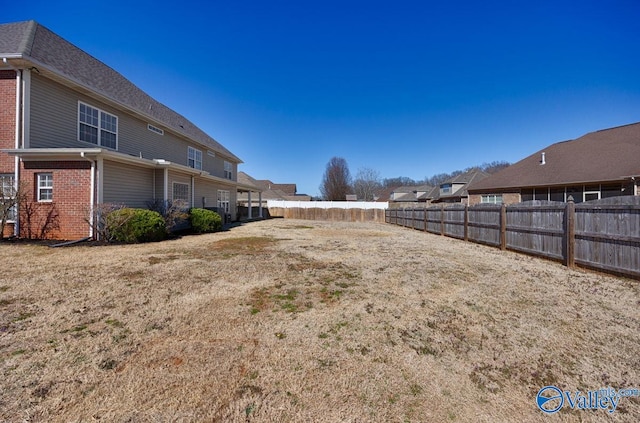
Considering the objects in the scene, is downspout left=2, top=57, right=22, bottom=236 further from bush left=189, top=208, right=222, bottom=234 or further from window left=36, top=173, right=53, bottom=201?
bush left=189, top=208, right=222, bottom=234

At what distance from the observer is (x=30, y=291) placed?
163 inches

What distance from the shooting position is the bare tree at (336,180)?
175 ft

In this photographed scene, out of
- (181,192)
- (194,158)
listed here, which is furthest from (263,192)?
(181,192)

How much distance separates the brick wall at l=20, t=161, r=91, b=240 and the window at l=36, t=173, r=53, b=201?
0.31 ft

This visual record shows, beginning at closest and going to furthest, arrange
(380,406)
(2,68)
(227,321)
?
(380,406)
(227,321)
(2,68)

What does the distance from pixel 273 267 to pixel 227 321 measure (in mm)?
2713

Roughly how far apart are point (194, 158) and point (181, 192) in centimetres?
559

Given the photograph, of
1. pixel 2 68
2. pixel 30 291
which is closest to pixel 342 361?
pixel 30 291

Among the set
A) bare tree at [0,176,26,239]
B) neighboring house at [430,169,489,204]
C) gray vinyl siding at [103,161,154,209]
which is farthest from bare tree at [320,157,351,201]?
bare tree at [0,176,26,239]

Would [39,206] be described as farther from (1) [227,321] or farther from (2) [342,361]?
(2) [342,361]

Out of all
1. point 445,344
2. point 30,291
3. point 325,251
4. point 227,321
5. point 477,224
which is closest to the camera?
point 445,344

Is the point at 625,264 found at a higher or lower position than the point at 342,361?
higher

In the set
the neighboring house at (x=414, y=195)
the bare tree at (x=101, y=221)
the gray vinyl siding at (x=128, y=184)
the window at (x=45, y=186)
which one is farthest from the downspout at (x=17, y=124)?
the neighboring house at (x=414, y=195)

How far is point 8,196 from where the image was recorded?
8.56 meters
